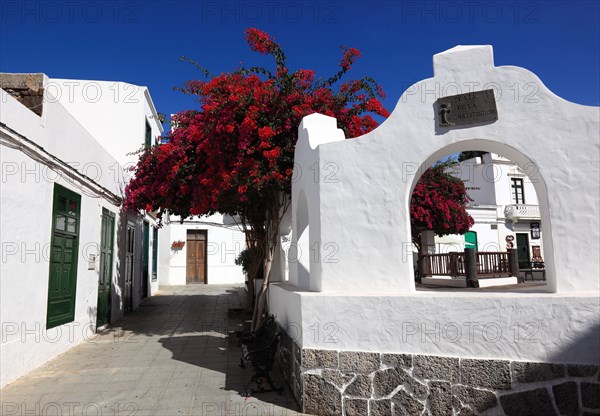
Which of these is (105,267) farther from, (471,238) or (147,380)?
(471,238)

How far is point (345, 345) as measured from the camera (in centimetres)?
431

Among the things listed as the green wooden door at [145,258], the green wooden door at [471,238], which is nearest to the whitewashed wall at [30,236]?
the green wooden door at [145,258]

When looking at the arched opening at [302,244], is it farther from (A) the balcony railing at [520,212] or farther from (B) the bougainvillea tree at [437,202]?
(A) the balcony railing at [520,212]

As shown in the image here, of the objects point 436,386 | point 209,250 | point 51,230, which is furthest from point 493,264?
point 209,250

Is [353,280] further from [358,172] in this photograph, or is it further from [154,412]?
[154,412]

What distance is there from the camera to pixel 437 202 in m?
12.7

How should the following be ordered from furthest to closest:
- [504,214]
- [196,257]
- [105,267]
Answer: [504,214] → [196,257] → [105,267]

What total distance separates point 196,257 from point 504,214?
1637 centimetres

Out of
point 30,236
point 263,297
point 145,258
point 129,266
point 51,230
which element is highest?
point 51,230

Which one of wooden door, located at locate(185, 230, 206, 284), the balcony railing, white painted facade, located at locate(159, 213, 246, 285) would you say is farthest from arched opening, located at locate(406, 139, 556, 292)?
wooden door, located at locate(185, 230, 206, 284)

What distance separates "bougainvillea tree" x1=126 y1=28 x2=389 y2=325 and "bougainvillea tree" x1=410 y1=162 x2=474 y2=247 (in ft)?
17.1

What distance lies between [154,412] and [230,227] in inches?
694

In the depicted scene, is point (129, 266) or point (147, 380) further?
point (129, 266)

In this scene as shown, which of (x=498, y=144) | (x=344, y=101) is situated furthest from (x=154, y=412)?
(x=344, y=101)
